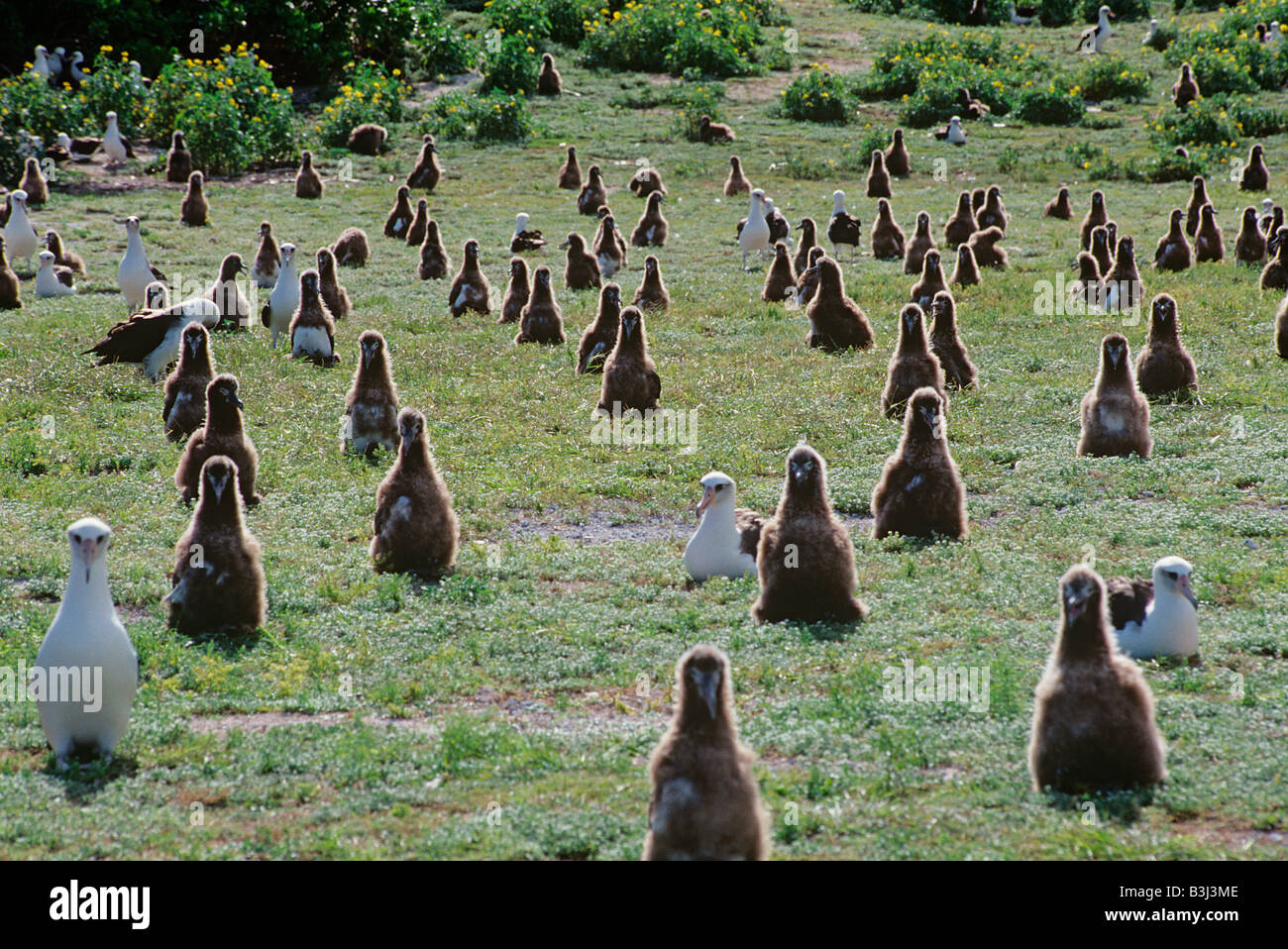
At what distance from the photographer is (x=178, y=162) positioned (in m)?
34.6

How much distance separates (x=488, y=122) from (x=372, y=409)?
92.3ft

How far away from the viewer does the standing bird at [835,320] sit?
1958 centimetres

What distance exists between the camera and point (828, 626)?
10078 mm

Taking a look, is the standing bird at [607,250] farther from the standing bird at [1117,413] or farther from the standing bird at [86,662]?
the standing bird at [86,662]

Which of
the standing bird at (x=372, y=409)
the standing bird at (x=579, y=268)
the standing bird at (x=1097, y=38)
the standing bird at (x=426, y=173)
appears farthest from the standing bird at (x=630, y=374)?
the standing bird at (x=1097, y=38)

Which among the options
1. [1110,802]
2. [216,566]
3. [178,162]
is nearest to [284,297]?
[216,566]

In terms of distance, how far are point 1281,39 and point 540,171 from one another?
25.8 m

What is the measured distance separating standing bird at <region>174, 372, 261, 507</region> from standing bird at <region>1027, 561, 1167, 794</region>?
7.72 meters

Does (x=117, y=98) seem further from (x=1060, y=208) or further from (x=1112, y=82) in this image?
(x=1112, y=82)

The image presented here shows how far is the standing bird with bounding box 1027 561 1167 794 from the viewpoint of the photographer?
7.26 m

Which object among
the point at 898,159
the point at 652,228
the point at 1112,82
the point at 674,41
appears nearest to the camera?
the point at 652,228

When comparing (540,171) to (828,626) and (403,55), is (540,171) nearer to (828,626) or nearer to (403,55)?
(403,55)

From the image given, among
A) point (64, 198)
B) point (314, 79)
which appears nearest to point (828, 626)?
point (64, 198)

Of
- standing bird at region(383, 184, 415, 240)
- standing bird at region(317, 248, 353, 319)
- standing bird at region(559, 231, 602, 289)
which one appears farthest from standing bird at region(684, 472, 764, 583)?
standing bird at region(383, 184, 415, 240)
